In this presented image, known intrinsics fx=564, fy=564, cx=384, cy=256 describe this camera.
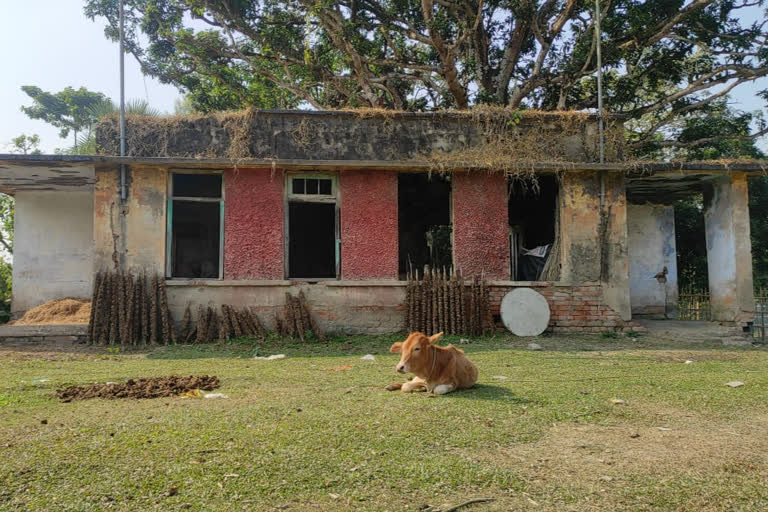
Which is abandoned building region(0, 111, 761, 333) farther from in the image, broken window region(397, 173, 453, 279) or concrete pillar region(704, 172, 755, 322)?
broken window region(397, 173, 453, 279)

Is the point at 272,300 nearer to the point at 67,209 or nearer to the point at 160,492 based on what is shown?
the point at 67,209

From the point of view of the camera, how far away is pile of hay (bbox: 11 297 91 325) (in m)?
10.4

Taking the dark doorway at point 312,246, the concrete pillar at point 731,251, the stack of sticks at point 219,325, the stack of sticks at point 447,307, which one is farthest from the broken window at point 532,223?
the stack of sticks at point 219,325

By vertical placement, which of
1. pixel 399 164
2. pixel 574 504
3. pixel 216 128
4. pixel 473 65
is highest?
pixel 473 65

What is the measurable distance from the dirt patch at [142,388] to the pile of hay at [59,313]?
5212 millimetres

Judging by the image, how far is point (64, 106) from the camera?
2383cm

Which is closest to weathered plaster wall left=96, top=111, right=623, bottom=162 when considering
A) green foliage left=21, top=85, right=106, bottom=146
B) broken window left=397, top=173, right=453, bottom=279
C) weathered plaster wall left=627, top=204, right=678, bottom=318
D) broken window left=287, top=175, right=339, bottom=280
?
broken window left=397, top=173, right=453, bottom=279

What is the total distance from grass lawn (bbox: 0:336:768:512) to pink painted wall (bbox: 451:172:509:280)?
415 cm

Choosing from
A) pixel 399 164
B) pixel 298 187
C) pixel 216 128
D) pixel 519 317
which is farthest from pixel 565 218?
pixel 216 128

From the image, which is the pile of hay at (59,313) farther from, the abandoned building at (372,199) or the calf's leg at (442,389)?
the calf's leg at (442,389)

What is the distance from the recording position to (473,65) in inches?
639

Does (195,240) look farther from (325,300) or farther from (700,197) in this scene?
(700,197)

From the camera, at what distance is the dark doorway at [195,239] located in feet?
52.2

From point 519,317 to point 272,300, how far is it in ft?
14.6
